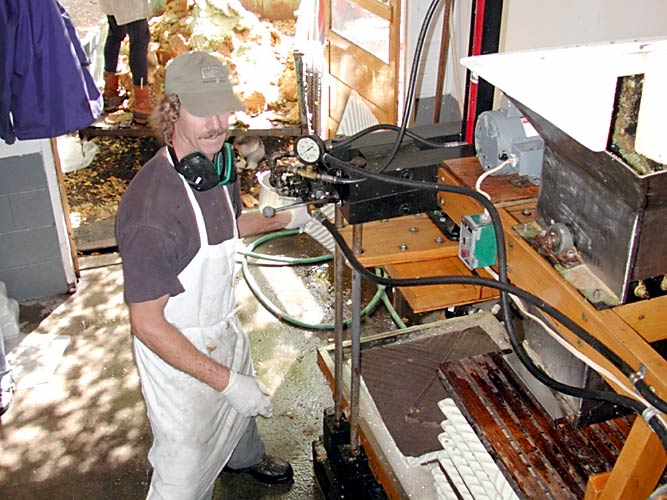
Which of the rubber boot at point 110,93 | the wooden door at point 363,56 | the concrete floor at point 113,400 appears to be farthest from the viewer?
the rubber boot at point 110,93

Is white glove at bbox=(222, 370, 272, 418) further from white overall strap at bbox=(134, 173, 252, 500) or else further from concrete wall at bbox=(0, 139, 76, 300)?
concrete wall at bbox=(0, 139, 76, 300)

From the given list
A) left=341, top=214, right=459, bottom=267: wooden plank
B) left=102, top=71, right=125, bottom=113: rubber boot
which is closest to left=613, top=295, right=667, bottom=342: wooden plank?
left=341, top=214, right=459, bottom=267: wooden plank

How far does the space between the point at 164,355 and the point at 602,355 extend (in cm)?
120

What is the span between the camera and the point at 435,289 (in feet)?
5.65

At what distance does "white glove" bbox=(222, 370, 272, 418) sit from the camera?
6.41 feet

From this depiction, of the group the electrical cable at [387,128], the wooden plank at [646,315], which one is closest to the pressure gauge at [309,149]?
the electrical cable at [387,128]

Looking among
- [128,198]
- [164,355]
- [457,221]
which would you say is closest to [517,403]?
[457,221]

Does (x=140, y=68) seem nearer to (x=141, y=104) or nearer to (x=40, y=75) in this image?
(x=141, y=104)

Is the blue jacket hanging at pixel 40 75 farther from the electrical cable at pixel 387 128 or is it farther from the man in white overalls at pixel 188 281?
the electrical cable at pixel 387 128

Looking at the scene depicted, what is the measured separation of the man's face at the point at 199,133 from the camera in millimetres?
1863

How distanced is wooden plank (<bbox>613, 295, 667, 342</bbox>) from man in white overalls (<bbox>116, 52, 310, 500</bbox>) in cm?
113

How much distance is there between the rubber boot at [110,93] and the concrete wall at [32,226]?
244 cm

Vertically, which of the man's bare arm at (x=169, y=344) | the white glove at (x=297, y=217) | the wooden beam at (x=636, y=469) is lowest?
the man's bare arm at (x=169, y=344)

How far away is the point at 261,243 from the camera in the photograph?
4.05 meters
